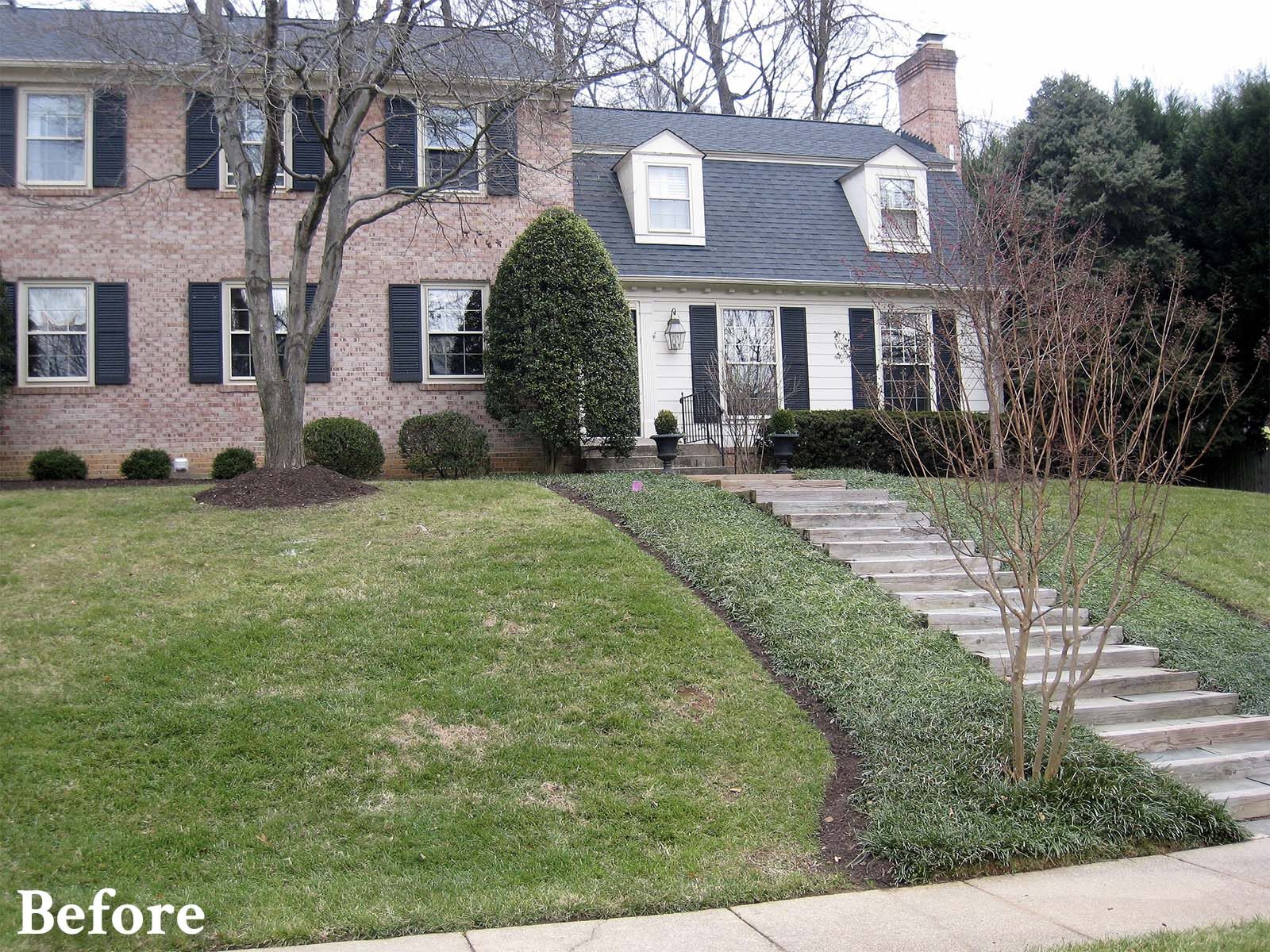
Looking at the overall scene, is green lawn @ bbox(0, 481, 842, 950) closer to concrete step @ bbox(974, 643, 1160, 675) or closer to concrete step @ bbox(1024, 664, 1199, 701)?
concrete step @ bbox(974, 643, 1160, 675)

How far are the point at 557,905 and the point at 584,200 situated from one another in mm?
14565

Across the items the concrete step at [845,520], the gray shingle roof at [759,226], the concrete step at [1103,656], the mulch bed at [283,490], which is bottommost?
the concrete step at [1103,656]

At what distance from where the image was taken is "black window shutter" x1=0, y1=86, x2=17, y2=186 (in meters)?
14.9

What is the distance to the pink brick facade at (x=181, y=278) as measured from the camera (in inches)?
582

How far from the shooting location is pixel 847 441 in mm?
16203

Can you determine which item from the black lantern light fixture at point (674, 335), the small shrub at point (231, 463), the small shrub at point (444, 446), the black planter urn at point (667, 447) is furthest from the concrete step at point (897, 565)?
the small shrub at point (231, 463)

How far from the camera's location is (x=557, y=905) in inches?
183

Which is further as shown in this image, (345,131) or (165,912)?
(345,131)

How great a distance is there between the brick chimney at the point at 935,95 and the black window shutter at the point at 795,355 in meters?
5.75

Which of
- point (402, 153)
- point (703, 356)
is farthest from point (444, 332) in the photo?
point (703, 356)

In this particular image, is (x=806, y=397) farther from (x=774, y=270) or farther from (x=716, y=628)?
(x=716, y=628)

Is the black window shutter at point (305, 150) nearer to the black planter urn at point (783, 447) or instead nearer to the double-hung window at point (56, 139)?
the double-hung window at point (56, 139)

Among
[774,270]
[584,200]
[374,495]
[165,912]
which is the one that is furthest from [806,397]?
[165,912]

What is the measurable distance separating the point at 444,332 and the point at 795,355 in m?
5.91
